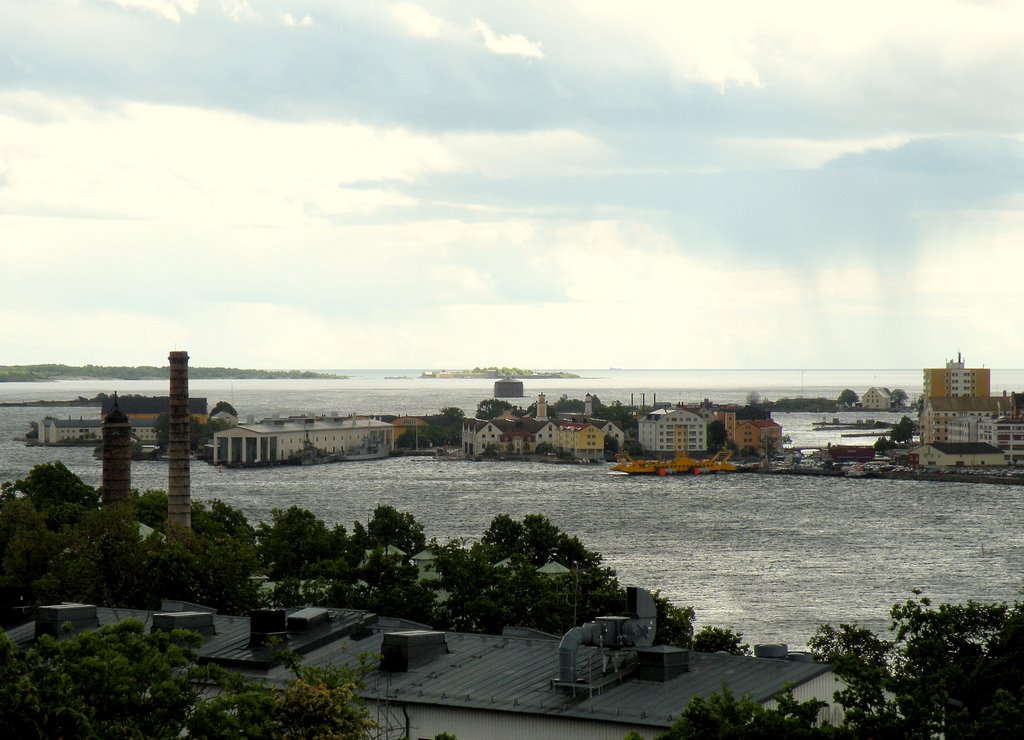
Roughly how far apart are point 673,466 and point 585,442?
20858 millimetres

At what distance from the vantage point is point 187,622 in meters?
28.2

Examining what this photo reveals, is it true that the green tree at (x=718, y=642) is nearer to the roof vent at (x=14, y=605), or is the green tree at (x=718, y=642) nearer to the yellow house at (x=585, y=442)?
the roof vent at (x=14, y=605)

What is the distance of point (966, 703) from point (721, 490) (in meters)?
118

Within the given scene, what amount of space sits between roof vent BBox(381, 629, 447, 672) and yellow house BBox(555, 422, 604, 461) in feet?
534

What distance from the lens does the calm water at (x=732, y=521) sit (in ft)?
211

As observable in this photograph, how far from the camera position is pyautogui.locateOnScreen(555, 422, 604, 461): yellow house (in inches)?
7436

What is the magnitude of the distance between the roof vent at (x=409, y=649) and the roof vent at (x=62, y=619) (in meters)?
7.30

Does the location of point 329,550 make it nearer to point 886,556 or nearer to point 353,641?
point 353,641

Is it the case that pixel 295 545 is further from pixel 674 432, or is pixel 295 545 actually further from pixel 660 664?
pixel 674 432

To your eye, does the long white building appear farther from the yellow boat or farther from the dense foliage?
the dense foliage

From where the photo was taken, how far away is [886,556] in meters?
80.6

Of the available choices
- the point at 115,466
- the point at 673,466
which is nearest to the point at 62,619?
the point at 115,466

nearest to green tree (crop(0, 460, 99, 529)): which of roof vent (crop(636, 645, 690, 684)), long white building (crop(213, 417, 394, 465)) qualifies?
roof vent (crop(636, 645, 690, 684))

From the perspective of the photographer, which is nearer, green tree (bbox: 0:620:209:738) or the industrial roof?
green tree (bbox: 0:620:209:738)
